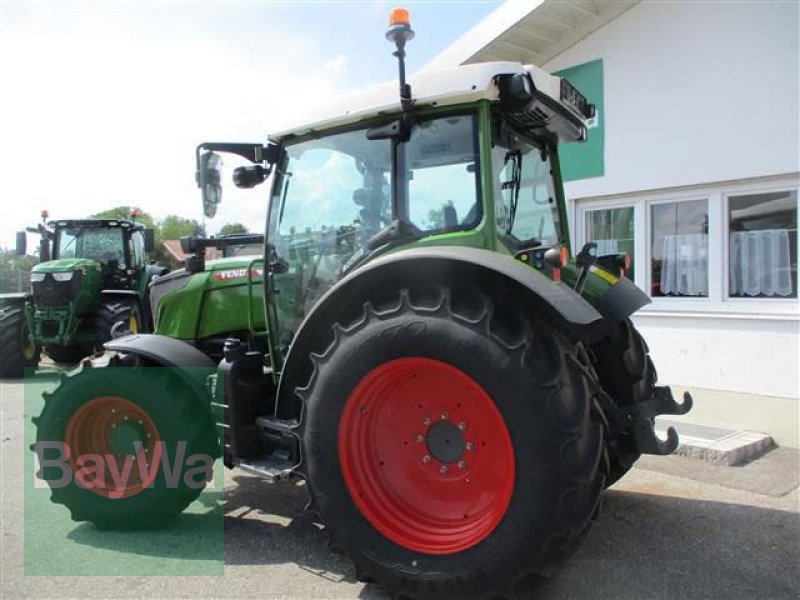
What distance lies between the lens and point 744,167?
6.71m

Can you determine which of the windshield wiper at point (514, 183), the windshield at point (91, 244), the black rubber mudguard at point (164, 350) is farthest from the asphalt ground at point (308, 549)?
the windshield at point (91, 244)

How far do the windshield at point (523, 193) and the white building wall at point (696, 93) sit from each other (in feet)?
12.2

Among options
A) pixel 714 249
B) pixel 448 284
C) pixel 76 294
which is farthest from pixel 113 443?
pixel 76 294

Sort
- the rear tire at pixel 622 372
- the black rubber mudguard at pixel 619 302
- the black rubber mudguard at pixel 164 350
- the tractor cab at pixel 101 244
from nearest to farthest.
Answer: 1. the black rubber mudguard at pixel 619 302
2. the rear tire at pixel 622 372
3. the black rubber mudguard at pixel 164 350
4. the tractor cab at pixel 101 244

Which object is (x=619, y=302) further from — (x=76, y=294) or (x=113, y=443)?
(x=76, y=294)

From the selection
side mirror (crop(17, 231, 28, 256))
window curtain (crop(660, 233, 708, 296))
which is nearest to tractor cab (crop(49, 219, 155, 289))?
side mirror (crop(17, 231, 28, 256))

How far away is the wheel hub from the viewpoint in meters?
2.90

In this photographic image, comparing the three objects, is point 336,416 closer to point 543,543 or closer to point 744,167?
point 543,543

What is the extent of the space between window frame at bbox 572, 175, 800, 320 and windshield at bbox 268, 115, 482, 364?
4864mm

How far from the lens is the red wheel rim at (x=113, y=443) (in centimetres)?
377

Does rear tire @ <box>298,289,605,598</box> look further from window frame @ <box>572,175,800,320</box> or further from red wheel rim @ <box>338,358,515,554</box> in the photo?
window frame @ <box>572,175,800,320</box>

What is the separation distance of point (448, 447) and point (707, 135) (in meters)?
5.64

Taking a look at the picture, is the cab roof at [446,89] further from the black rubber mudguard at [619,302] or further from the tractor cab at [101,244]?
the tractor cab at [101,244]

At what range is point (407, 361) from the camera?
2.83m
